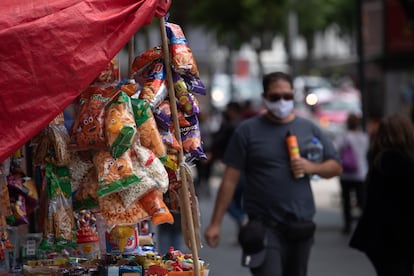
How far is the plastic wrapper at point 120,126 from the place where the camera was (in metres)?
5.21

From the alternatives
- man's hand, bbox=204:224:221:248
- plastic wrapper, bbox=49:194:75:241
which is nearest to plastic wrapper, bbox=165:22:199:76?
plastic wrapper, bbox=49:194:75:241

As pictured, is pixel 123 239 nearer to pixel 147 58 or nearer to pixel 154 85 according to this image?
pixel 154 85

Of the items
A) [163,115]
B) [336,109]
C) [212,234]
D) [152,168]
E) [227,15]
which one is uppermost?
[227,15]

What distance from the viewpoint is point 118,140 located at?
5.21 m

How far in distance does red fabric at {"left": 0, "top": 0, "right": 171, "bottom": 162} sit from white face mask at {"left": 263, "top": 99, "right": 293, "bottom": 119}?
95.2 inches

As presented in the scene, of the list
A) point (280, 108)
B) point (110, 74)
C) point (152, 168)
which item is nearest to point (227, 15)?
point (280, 108)

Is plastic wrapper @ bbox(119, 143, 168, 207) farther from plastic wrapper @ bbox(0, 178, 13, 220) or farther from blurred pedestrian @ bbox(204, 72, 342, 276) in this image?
blurred pedestrian @ bbox(204, 72, 342, 276)

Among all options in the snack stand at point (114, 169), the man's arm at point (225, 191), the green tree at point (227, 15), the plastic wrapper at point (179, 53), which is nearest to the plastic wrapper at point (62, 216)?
the snack stand at point (114, 169)

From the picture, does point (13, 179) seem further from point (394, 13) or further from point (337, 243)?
point (394, 13)

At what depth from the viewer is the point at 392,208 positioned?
291 inches

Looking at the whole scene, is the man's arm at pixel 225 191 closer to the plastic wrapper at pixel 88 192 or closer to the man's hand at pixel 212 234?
the man's hand at pixel 212 234

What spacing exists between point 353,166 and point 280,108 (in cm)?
783

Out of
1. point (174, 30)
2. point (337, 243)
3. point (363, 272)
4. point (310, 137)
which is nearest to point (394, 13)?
point (337, 243)

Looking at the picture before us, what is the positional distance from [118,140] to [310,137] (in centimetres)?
268
